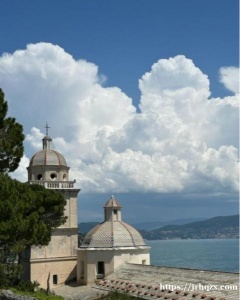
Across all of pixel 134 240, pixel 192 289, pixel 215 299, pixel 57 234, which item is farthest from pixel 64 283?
pixel 215 299

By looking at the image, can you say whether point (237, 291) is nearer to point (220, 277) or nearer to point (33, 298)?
point (220, 277)

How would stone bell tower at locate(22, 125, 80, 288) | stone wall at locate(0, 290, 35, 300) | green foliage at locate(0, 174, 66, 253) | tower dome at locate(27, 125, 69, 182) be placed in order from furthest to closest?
tower dome at locate(27, 125, 69, 182), stone bell tower at locate(22, 125, 80, 288), green foliage at locate(0, 174, 66, 253), stone wall at locate(0, 290, 35, 300)

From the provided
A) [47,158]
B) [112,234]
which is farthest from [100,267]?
[47,158]

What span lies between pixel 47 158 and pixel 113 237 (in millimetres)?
9653

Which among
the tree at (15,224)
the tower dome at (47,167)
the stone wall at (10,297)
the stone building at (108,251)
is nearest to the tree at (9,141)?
the tree at (15,224)

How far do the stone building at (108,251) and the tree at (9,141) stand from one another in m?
14.5

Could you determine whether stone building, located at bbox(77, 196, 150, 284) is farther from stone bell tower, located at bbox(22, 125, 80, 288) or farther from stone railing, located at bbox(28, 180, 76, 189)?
stone railing, located at bbox(28, 180, 76, 189)

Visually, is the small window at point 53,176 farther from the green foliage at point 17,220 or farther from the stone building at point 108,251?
the green foliage at point 17,220

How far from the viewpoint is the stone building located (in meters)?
38.3

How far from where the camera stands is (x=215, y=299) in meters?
25.3

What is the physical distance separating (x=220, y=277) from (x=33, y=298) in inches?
438

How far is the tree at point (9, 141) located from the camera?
25766 millimetres

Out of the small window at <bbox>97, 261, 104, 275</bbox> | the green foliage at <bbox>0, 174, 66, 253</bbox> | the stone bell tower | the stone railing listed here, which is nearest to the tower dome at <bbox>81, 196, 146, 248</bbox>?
the small window at <bbox>97, 261, 104, 275</bbox>

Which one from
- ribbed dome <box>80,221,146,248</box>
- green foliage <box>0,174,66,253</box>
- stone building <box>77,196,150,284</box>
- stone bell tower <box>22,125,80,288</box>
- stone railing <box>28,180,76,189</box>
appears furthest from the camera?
stone railing <box>28,180,76,189</box>
